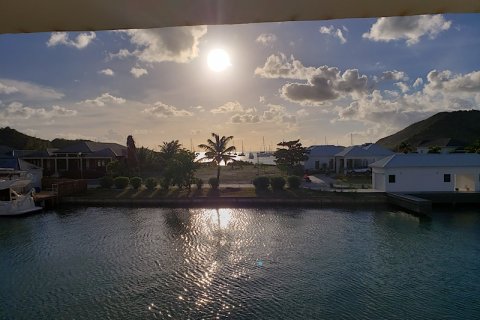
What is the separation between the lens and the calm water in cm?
1440

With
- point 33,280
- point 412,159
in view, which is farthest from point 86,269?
point 412,159

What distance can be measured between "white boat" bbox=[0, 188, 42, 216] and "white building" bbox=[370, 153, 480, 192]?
37606 mm

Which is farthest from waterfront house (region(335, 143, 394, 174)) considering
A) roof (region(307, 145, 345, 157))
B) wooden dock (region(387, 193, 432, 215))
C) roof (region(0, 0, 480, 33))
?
roof (region(0, 0, 480, 33))

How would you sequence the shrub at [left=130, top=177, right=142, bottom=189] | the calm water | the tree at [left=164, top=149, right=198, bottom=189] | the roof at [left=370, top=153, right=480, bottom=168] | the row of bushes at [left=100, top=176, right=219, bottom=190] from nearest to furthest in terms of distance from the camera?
the calm water → the roof at [left=370, top=153, right=480, bottom=168] → the tree at [left=164, top=149, right=198, bottom=189] → the row of bushes at [left=100, top=176, right=219, bottom=190] → the shrub at [left=130, top=177, right=142, bottom=189]

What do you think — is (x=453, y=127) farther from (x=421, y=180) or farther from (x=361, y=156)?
(x=421, y=180)

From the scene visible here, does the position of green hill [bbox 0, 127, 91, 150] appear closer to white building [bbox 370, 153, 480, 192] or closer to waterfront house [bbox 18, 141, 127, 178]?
waterfront house [bbox 18, 141, 127, 178]

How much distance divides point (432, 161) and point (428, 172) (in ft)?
4.21

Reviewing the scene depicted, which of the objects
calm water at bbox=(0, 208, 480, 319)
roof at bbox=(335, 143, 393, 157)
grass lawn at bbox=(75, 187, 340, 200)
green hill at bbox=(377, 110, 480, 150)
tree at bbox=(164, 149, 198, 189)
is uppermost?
green hill at bbox=(377, 110, 480, 150)

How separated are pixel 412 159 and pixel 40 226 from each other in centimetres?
3744

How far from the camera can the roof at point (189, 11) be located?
7.59 feet

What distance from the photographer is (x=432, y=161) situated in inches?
1470

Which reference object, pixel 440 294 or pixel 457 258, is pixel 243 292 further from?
pixel 457 258

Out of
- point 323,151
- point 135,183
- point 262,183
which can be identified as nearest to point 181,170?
point 135,183

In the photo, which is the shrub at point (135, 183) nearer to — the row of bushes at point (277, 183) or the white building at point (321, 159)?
the row of bushes at point (277, 183)
